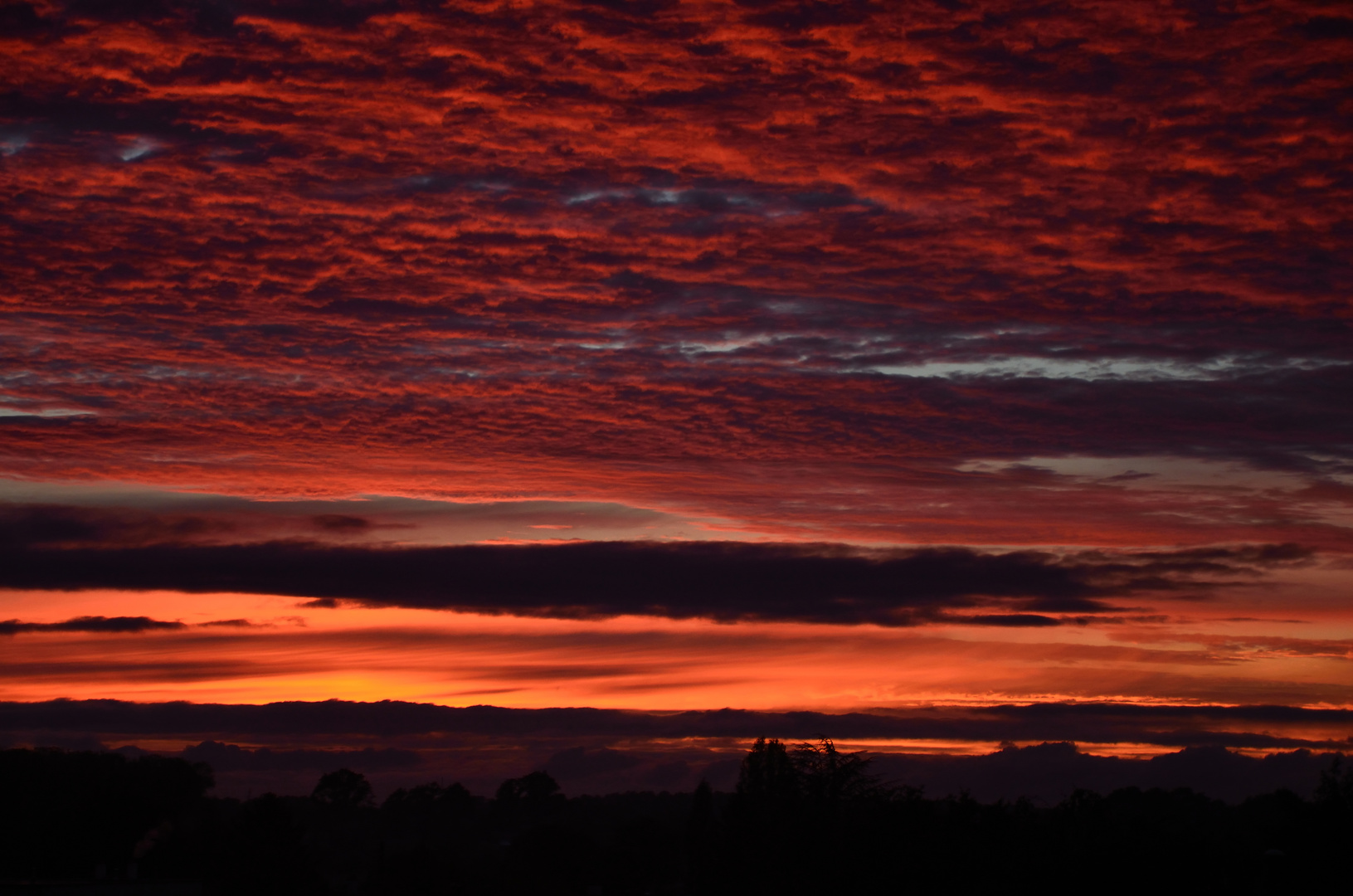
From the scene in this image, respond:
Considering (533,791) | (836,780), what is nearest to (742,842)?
(836,780)

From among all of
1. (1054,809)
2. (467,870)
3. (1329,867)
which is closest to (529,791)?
(467,870)

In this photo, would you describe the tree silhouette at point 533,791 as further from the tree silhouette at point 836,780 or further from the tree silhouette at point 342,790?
the tree silhouette at point 836,780

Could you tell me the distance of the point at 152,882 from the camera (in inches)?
2569

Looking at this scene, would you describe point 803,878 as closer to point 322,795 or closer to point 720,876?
point 720,876

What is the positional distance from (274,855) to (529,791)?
96.9 metres

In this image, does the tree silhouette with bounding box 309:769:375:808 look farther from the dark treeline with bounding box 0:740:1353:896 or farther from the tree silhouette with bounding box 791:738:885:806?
the tree silhouette with bounding box 791:738:885:806

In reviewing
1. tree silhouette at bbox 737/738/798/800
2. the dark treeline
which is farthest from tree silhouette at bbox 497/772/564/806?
tree silhouette at bbox 737/738/798/800

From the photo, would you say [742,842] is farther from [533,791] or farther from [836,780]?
[533,791]

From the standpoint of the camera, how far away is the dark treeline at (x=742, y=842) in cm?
4812

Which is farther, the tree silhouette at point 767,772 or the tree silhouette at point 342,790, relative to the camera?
the tree silhouette at point 342,790

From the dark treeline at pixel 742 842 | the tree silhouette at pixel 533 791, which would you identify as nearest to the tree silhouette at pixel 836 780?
the dark treeline at pixel 742 842

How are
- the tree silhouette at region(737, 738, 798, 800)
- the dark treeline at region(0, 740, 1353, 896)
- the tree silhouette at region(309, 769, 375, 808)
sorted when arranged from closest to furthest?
1. the dark treeline at region(0, 740, 1353, 896)
2. the tree silhouette at region(737, 738, 798, 800)
3. the tree silhouette at region(309, 769, 375, 808)

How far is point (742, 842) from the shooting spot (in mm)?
61625

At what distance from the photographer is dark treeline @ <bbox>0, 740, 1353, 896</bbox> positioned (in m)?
48.1
